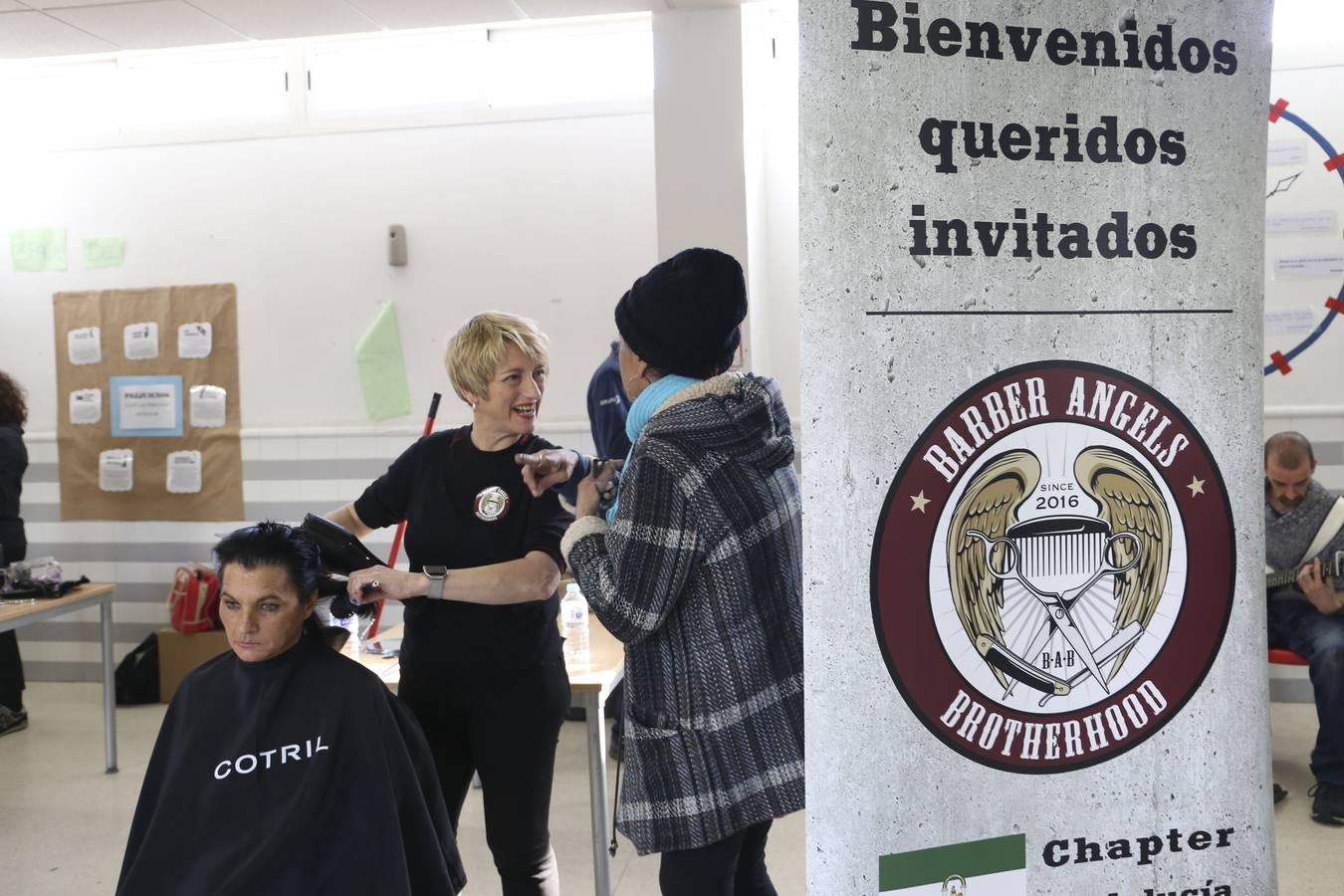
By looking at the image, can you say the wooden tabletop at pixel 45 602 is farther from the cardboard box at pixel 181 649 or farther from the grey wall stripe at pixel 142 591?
the grey wall stripe at pixel 142 591

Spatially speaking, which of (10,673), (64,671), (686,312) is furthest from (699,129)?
(64,671)

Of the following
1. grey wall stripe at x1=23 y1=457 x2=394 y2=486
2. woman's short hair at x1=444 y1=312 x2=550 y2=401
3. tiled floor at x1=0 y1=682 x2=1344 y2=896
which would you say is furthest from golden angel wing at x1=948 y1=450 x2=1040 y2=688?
grey wall stripe at x1=23 y1=457 x2=394 y2=486

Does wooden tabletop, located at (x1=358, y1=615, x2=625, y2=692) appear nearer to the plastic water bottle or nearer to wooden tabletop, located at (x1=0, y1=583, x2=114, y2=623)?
the plastic water bottle

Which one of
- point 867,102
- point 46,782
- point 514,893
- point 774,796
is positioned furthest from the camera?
point 46,782

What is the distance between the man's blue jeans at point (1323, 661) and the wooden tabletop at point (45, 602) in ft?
14.3

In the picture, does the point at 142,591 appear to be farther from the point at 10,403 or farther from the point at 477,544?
the point at 477,544

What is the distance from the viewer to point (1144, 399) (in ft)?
3.50

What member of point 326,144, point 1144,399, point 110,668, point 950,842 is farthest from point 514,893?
point 326,144

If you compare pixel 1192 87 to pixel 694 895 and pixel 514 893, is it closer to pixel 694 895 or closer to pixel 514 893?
pixel 694 895

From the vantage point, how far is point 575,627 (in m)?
2.98

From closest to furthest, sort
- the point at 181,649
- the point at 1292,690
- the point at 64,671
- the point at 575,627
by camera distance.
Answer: the point at 575,627, the point at 1292,690, the point at 181,649, the point at 64,671

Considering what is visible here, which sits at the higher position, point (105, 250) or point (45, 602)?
point (105, 250)

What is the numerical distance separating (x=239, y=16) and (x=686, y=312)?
3.32m

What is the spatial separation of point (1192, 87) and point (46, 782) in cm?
449
